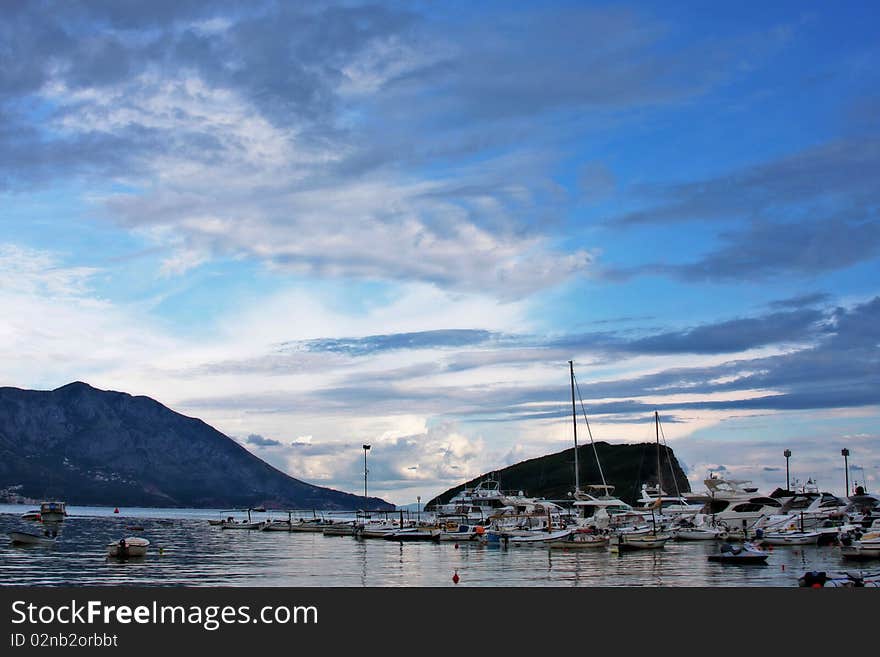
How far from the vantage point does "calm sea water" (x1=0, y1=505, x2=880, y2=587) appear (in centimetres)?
5972

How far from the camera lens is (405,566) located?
75.4 m

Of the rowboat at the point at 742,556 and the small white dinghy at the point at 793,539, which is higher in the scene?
the rowboat at the point at 742,556

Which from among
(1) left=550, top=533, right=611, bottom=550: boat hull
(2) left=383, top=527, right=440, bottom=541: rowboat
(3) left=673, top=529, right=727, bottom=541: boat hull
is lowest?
(2) left=383, top=527, right=440, bottom=541: rowboat

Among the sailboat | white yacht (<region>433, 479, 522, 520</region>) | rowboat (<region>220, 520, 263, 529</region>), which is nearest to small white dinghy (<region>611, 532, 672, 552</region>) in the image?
the sailboat

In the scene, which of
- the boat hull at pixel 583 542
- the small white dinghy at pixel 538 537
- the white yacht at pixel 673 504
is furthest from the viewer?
the white yacht at pixel 673 504

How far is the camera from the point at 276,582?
59844mm

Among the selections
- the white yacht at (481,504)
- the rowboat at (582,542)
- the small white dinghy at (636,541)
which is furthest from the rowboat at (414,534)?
the small white dinghy at (636,541)

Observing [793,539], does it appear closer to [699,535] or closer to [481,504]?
[699,535]


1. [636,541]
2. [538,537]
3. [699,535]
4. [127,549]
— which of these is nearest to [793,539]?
[699,535]

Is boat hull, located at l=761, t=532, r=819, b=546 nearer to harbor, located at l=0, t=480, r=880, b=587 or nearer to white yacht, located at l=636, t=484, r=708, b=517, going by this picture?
harbor, located at l=0, t=480, r=880, b=587

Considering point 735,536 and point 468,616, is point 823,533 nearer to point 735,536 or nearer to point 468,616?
point 735,536

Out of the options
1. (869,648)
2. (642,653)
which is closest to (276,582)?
(642,653)

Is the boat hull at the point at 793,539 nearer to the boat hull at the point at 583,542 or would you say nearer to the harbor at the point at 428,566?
the harbor at the point at 428,566

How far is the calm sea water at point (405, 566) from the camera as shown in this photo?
59719 millimetres
